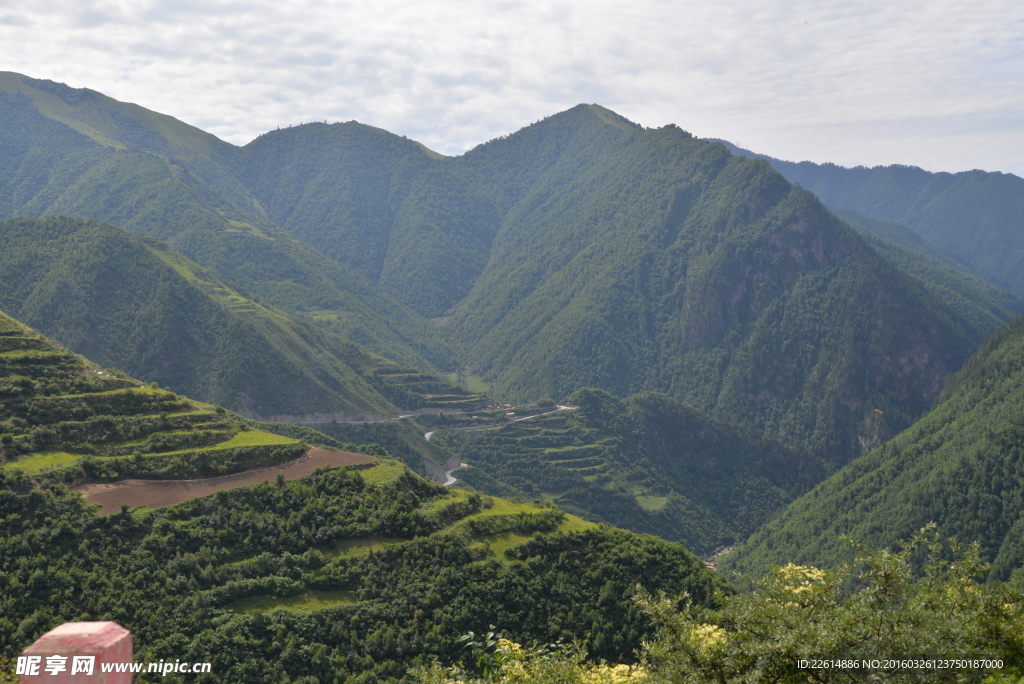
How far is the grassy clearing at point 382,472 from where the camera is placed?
96688 mm

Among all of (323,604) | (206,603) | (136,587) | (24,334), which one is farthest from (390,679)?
(24,334)

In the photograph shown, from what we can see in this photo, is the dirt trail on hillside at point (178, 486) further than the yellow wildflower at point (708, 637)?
Yes

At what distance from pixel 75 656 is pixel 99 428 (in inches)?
3510

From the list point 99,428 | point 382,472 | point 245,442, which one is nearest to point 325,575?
point 382,472

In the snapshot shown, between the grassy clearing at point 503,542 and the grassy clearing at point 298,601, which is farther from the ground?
the grassy clearing at point 503,542

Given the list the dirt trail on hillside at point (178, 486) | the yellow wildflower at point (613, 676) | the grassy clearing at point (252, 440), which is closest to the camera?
the yellow wildflower at point (613, 676)

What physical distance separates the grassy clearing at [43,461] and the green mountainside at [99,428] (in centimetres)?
9

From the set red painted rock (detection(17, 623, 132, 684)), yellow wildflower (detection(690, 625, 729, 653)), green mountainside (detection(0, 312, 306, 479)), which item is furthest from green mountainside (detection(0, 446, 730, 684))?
red painted rock (detection(17, 623, 132, 684))

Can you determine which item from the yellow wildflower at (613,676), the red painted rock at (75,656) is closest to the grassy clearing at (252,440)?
the yellow wildflower at (613,676)

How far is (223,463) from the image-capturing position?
9156 centimetres

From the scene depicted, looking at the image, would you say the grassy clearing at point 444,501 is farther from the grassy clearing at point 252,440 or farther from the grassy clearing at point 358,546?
the grassy clearing at point 252,440

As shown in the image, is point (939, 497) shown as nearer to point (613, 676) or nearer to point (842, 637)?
point (613, 676)

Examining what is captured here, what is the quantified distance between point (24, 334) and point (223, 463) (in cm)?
3657

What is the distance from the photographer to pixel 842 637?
26391 mm
